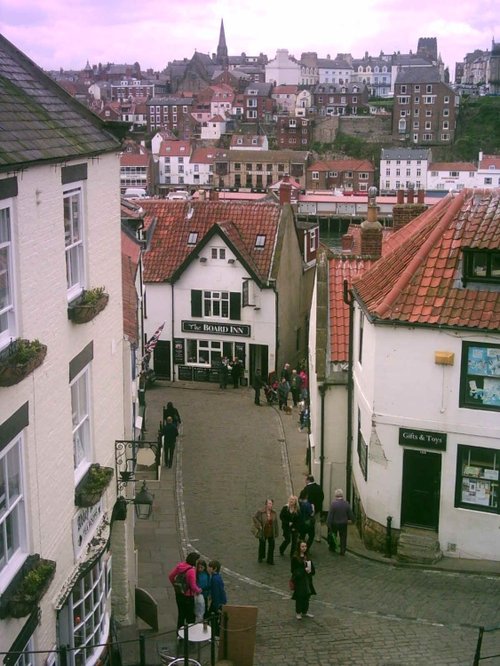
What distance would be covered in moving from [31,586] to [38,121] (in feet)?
16.7

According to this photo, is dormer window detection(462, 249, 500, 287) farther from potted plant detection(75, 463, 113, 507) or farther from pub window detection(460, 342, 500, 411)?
potted plant detection(75, 463, 113, 507)

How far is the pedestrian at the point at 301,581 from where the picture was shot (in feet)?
43.9

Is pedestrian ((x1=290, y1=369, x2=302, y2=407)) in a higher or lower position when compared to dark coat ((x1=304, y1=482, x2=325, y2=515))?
lower

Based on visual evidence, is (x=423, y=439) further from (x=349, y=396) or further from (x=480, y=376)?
(x=349, y=396)

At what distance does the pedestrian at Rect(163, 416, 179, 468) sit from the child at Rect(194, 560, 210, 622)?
35.5 feet

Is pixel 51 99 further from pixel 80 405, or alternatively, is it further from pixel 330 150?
pixel 330 150

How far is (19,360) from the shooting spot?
26.2ft

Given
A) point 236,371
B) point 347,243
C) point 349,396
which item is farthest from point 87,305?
point 236,371

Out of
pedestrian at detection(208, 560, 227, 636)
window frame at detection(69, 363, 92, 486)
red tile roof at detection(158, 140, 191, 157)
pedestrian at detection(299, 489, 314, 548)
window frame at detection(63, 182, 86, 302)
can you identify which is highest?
red tile roof at detection(158, 140, 191, 157)

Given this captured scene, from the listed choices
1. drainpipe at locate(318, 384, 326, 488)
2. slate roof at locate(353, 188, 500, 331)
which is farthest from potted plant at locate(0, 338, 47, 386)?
drainpipe at locate(318, 384, 326, 488)

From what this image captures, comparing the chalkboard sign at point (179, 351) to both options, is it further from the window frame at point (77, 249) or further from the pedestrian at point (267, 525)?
the window frame at point (77, 249)

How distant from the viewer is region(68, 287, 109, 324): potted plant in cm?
1008

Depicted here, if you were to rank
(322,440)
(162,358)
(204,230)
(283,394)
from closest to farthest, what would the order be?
1. (322,440)
2. (283,394)
3. (162,358)
4. (204,230)

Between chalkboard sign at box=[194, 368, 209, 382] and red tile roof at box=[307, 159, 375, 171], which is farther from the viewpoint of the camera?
red tile roof at box=[307, 159, 375, 171]
